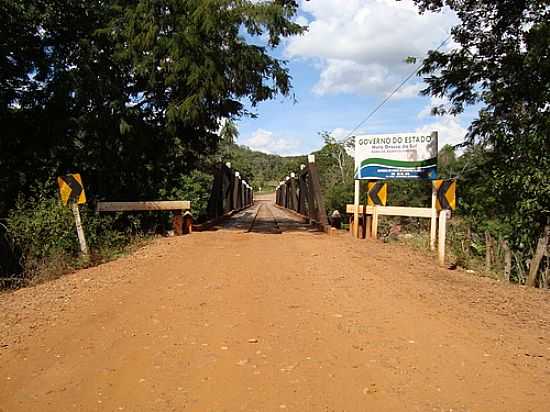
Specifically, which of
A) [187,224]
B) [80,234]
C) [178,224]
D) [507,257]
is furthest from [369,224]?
[80,234]

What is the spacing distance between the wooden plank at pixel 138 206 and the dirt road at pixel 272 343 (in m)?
3.93

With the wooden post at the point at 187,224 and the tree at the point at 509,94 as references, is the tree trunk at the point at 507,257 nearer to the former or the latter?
the tree at the point at 509,94

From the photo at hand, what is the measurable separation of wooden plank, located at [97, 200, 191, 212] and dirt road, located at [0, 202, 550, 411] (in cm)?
393

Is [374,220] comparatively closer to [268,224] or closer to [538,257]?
[538,257]

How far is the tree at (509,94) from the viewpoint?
10.9m

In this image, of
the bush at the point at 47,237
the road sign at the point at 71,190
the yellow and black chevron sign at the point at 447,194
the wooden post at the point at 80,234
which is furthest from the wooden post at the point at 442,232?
the road sign at the point at 71,190

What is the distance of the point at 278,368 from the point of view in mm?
3975

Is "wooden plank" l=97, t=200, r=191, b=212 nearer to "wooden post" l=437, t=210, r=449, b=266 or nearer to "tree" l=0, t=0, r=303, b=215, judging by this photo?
"tree" l=0, t=0, r=303, b=215

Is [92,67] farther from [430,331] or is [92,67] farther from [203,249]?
[430,331]

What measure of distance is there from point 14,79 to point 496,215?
1322 centimetres

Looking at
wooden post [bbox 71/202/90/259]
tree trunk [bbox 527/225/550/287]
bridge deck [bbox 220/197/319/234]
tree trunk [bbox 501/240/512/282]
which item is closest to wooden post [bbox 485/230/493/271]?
tree trunk [bbox 501/240/512/282]

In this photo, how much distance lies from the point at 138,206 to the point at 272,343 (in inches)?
351

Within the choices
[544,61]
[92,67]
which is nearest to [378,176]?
[544,61]

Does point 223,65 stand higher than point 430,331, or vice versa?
point 223,65
